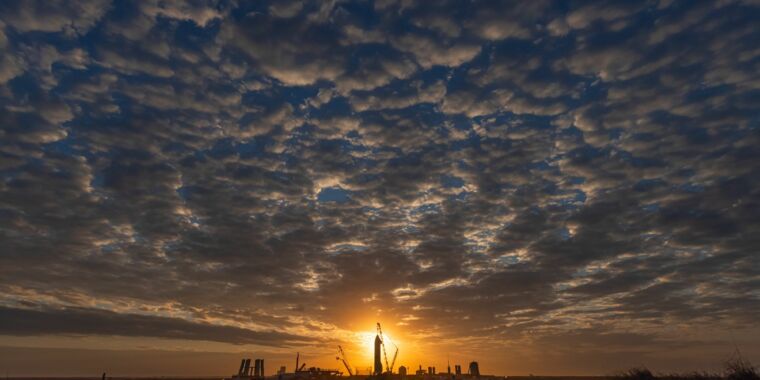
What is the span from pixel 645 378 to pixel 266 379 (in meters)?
132

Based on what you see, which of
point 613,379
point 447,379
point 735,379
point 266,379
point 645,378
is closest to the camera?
point 735,379

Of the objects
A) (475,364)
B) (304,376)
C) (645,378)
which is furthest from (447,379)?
(645,378)

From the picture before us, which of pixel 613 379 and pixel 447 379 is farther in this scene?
pixel 447 379

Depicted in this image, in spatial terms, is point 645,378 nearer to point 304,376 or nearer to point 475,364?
point 475,364

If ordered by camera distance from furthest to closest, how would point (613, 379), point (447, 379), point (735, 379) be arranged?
1. point (447, 379)
2. point (613, 379)
3. point (735, 379)

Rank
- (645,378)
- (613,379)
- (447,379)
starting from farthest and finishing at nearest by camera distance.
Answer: (447,379) < (613,379) < (645,378)

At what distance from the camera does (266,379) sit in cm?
18012

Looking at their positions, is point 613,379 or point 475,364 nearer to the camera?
point 613,379

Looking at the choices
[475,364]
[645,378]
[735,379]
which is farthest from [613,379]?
[475,364]

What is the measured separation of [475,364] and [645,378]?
308 ft

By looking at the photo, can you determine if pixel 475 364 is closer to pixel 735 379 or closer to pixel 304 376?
pixel 304 376

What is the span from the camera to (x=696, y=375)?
330 feet

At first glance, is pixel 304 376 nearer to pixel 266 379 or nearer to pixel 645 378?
pixel 266 379

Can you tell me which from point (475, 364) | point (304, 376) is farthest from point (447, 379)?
point (304, 376)
